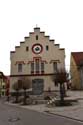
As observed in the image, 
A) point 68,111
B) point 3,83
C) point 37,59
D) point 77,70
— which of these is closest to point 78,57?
point 77,70

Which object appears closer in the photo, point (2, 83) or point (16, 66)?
point (16, 66)

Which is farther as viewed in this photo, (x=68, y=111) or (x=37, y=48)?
(x=37, y=48)

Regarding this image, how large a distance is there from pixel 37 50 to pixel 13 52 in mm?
4403

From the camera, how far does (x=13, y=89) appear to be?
5872 centimetres

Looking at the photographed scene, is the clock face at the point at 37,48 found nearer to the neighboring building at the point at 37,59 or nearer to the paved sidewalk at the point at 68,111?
the neighboring building at the point at 37,59

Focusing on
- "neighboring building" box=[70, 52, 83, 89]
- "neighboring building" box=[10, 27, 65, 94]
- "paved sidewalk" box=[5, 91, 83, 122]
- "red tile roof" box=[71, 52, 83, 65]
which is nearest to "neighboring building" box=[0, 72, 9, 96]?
"neighboring building" box=[70, 52, 83, 89]

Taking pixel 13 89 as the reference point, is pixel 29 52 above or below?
above

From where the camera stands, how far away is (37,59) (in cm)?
6078

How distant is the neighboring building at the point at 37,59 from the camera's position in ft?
196

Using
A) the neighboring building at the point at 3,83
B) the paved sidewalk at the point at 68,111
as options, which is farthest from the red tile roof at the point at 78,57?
the neighboring building at the point at 3,83

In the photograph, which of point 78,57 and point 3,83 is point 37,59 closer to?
point 78,57

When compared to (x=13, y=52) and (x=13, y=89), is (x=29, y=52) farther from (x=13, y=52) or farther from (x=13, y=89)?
(x=13, y=89)

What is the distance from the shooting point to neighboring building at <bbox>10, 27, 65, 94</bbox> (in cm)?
5966

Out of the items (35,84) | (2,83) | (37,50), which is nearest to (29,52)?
(37,50)
